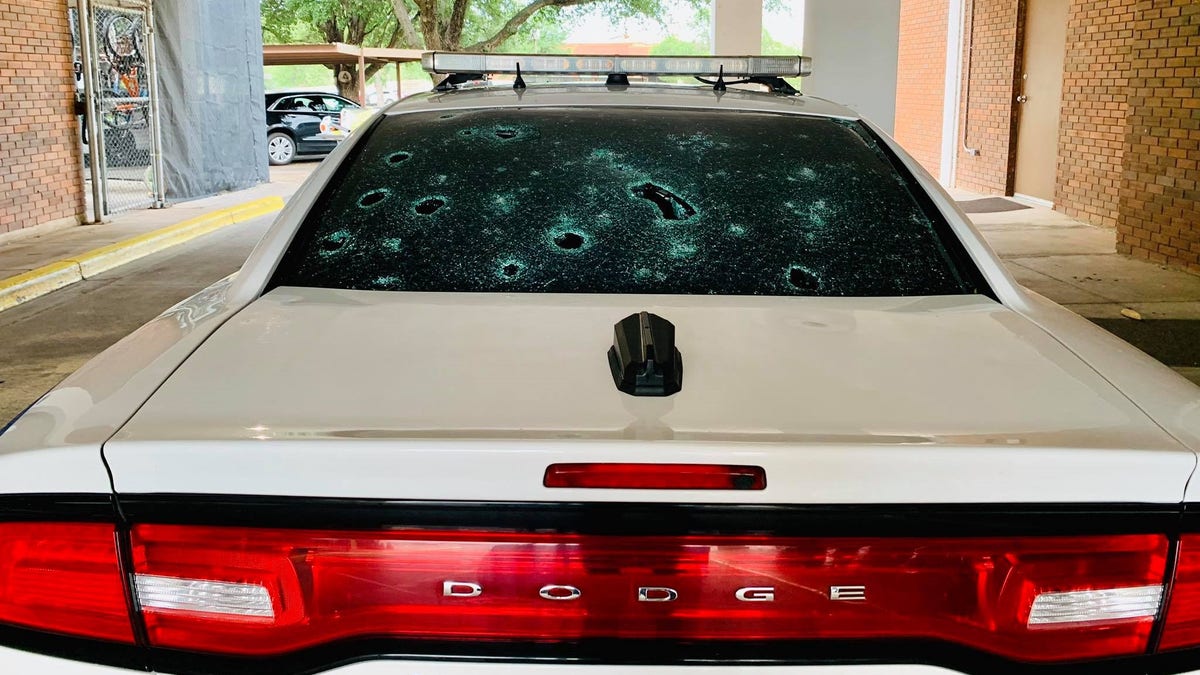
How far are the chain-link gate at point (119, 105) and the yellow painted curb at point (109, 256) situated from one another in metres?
1.13

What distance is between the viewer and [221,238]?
12555 mm

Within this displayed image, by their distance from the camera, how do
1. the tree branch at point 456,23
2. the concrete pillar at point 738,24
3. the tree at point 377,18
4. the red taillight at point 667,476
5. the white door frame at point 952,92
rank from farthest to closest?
the tree at point 377,18
the tree branch at point 456,23
the white door frame at point 952,92
the concrete pillar at point 738,24
the red taillight at point 667,476

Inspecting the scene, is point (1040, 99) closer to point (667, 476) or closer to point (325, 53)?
point (667, 476)

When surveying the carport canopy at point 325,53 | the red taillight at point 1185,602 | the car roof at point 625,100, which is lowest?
the red taillight at point 1185,602

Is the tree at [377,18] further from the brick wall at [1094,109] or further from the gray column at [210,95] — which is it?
the brick wall at [1094,109]

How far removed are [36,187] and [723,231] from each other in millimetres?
11193

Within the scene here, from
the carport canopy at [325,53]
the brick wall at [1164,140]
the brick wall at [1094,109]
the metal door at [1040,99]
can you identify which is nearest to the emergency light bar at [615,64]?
the brick wall at [1164,140]

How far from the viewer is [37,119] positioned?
1182 centimetres

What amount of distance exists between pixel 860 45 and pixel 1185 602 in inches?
435

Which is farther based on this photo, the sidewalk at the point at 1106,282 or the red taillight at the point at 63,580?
the sidewalk at the point at 1106,282

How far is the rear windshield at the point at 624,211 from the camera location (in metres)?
2.26

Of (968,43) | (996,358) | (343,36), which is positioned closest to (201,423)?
(996,358)

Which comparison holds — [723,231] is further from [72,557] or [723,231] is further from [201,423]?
[72,557]

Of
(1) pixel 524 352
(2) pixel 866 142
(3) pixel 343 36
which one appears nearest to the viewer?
(1) pixel 524 352
